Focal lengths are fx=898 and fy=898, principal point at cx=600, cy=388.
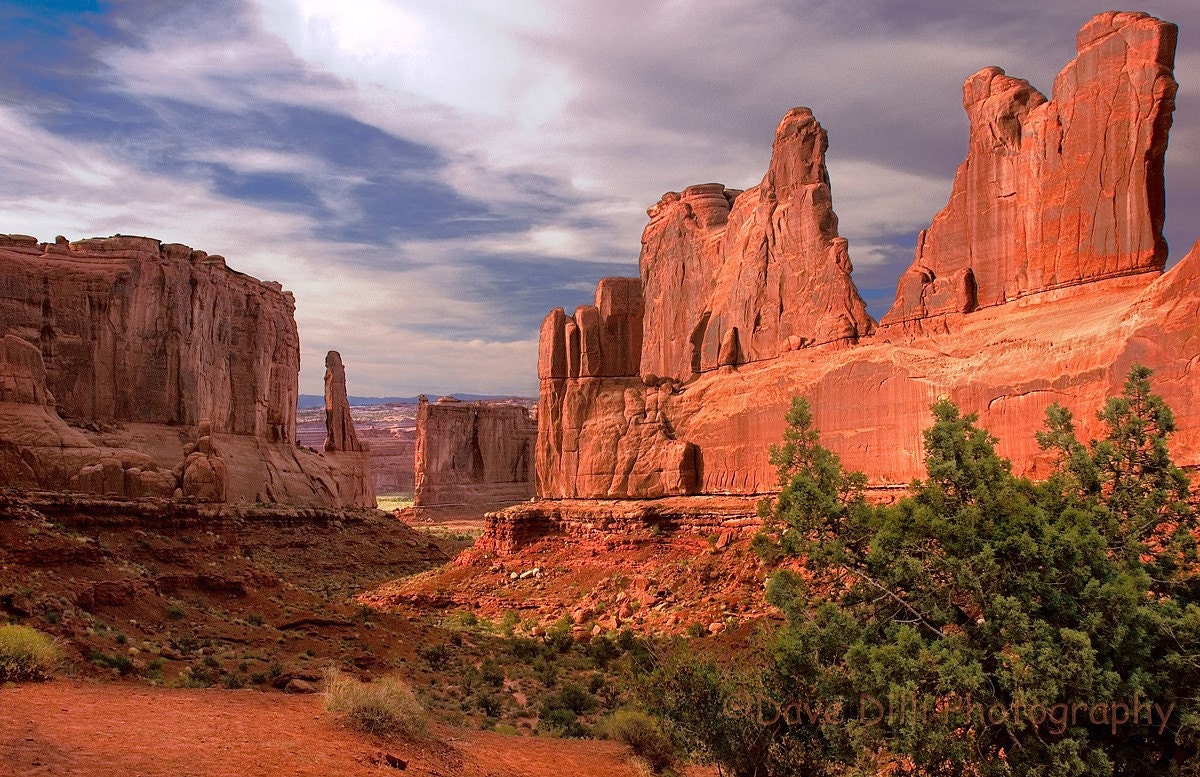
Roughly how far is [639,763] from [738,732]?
2560 millimetres

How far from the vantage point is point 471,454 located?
82125mm

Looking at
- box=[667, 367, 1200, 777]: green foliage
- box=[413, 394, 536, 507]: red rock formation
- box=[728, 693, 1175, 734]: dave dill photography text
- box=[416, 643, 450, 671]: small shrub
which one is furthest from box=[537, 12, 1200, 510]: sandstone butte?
box=[413, 394, 536, 507]: red rock formation

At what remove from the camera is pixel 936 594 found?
37.2ft

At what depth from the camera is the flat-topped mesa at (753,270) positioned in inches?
1009

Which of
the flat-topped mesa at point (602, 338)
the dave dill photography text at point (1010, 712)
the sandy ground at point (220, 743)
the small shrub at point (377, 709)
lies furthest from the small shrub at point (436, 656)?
the dave dill photography text at point (1010, 712)

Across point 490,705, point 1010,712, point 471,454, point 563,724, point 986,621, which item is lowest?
point 563,724

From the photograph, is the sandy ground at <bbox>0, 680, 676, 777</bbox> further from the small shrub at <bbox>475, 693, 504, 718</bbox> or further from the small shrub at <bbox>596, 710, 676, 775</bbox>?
the small shrub at <bbox>475, 693, 504, 718</bbox>

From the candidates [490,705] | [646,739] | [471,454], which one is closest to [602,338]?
[490,705]

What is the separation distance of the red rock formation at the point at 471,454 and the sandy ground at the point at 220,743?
6400cm

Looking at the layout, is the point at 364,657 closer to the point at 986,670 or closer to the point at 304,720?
the point at 304,720

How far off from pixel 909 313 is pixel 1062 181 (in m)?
4.85

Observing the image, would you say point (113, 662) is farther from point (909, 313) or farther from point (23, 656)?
point (909, 313)

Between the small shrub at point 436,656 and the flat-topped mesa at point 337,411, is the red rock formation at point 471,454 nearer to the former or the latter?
the flat-topped mesa at point 337,411

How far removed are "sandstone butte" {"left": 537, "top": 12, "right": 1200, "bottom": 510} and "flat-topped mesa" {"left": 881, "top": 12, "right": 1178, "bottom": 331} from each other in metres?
0.04
